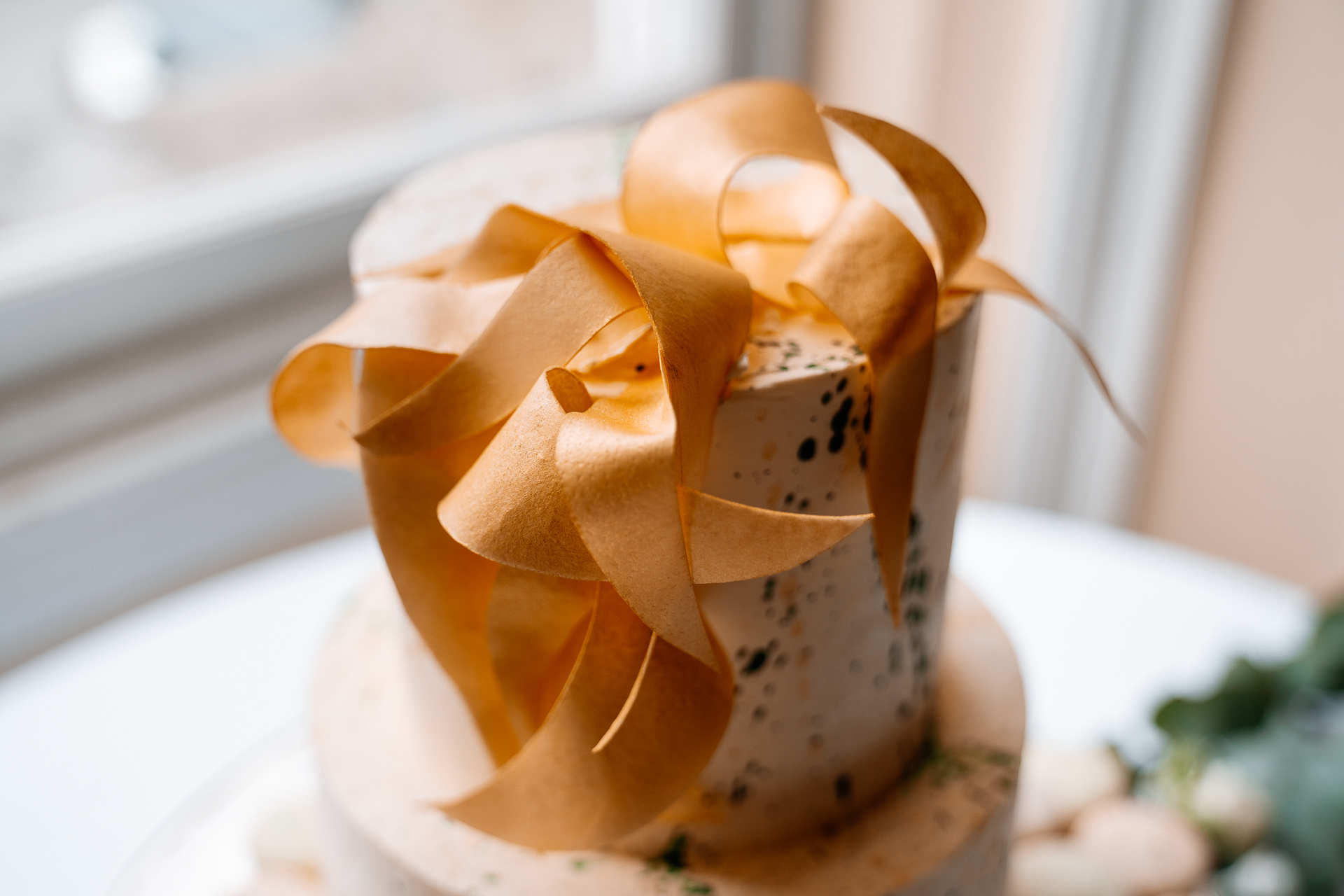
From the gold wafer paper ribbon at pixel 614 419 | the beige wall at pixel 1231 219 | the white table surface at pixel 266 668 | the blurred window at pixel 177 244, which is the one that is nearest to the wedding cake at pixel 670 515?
the gold wafer paper ribbon at pixel 614 419

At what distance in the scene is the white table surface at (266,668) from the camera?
0.66m

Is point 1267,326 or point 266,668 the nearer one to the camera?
point 266,668

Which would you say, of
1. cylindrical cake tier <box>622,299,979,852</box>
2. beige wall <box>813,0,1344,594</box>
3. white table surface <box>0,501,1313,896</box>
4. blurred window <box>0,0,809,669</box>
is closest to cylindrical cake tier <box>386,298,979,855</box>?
cylindrical cake tier <box>622,299,979,852</box>

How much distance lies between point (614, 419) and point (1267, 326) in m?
1.13

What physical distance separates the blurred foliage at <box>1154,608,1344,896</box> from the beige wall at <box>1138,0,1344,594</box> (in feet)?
1.80

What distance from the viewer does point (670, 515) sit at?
294 mm

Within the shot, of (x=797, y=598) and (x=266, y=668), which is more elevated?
(x=797, y=598)

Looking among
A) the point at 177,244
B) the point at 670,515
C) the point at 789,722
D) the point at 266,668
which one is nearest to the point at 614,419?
the point at 670,515

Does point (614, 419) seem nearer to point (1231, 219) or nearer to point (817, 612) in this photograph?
point (817, 612)

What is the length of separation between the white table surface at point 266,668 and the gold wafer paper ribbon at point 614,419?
11.8 inches

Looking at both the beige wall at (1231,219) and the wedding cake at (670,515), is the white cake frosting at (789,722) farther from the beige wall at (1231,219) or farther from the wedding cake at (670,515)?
the beige wall at (1231,219)

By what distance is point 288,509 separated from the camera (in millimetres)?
1090

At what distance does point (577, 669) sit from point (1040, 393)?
3.62ft

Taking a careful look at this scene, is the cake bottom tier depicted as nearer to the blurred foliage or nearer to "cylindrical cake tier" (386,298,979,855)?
"cylindrical cake tier" (386,298,979,855)
